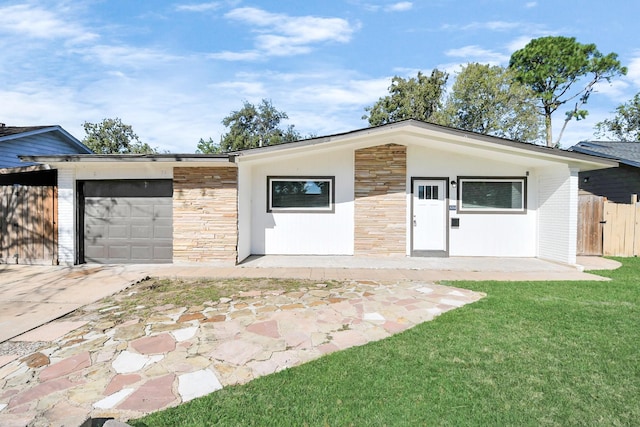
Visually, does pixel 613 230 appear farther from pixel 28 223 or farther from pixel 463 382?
pixel 28 223

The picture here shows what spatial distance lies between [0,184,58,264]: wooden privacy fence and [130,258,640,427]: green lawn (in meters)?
7.35

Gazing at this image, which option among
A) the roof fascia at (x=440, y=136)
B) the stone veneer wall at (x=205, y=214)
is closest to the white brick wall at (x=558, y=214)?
the roof fascia at (x=440, y=136)

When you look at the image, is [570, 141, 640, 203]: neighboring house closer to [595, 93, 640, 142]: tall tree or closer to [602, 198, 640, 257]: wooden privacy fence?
[602, 198, 640, 257]: wooden privacy fence

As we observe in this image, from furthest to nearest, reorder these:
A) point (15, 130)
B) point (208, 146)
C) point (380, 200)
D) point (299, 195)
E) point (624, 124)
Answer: point (208, 146) < point (624, 124) < point (15, 130) < point (299, 195) < point (380, 200)

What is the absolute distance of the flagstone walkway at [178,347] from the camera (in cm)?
238

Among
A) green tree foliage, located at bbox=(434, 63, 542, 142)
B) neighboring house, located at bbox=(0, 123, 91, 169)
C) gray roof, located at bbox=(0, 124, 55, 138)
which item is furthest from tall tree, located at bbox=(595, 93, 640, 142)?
gray roof, located at bbox=(0, 124, 55, 138)

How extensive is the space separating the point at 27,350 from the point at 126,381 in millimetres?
1490

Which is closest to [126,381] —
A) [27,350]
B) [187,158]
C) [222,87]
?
[27,350]

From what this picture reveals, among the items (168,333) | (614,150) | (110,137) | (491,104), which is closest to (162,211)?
(168,333)

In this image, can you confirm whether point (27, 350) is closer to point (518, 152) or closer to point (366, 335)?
point (366, 335)

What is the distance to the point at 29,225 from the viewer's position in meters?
7.37

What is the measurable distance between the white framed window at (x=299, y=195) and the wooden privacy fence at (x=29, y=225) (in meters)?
5.03

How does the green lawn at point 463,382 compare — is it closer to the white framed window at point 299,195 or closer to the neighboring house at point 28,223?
the white framed window at point 299,195

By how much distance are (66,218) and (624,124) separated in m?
36.5
